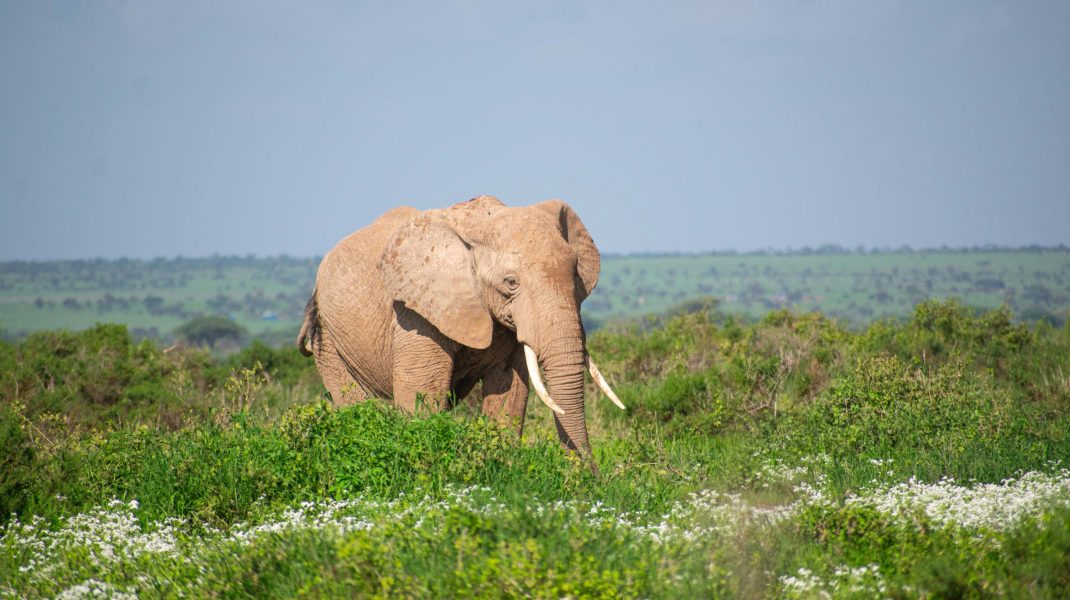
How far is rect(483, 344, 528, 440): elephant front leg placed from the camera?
9750 mm

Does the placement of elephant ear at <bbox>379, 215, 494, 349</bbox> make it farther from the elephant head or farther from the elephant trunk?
the elephant trunk

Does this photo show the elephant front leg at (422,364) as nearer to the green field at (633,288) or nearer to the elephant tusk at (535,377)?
the elephant tusk at (535,377)

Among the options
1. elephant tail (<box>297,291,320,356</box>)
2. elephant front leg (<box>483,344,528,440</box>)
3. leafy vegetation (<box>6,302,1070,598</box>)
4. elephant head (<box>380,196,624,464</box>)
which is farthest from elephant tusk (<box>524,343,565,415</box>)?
elephant tail (<box>297,291,320,356</box>)

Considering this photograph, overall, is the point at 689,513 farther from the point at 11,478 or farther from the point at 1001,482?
the point at 11,478

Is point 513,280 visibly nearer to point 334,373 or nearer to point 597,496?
point 597,496

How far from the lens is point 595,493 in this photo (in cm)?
815

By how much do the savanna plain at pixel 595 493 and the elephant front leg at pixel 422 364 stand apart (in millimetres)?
251

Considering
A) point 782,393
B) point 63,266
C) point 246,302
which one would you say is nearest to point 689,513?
point 782,393

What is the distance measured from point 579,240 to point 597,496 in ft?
7.79

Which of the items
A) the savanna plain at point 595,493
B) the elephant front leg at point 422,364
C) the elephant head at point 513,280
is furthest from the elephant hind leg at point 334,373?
the elephant head at point 513,280

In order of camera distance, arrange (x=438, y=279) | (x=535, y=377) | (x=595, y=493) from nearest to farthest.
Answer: (x=595, y=493) < (x=535, y=377) < (x=438, y=279)

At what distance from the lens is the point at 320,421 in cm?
902

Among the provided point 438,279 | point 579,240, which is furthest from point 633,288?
point 438,279

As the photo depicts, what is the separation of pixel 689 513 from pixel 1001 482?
2705 mm
